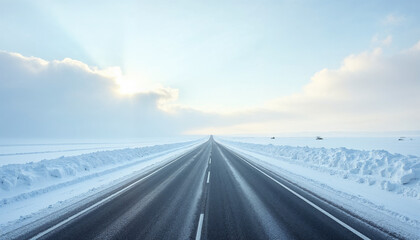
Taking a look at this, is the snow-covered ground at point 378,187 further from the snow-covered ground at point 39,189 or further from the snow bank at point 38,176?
the snow bank at point 38,176

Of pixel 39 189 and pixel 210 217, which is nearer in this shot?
pixel 210 217

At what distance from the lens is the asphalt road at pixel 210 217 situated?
5125 mm

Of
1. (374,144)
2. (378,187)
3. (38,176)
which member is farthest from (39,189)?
(374,144)

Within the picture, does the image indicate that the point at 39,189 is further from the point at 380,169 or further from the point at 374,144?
the point at 374,144

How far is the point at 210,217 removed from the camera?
6.23m

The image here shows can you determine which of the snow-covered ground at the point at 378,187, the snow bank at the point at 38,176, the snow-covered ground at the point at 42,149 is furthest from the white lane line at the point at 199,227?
the snow-covered ground at the point at 42,149

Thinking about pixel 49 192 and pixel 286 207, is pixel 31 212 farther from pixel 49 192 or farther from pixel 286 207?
pixel 286 207

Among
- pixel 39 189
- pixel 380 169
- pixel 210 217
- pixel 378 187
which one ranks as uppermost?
pixel 39 189

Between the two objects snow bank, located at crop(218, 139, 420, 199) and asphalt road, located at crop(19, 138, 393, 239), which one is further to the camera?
snow bank, located at crop(218, 139, 420, 199)

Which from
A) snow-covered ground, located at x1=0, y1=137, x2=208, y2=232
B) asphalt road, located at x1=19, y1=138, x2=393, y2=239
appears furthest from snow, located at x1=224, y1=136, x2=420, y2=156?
snow-covered ground, located at x1=0, y1=137, x2=208, y2=232

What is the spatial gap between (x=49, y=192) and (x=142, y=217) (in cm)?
622

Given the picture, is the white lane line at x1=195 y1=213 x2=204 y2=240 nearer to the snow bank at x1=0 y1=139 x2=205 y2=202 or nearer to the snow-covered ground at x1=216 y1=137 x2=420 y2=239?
the snow-covered ground at x1=216 y1=137 x2=420 y2=239

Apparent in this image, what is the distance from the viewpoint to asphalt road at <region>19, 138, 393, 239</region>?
5.12 m

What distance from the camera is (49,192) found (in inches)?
382
